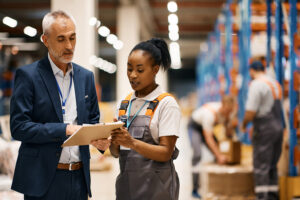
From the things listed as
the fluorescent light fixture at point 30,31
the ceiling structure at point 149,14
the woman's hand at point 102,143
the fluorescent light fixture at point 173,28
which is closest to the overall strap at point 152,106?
the woman's hand at point 102,143

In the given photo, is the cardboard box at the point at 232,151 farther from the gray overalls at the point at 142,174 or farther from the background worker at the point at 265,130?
the gray overalls at the point at 142,174

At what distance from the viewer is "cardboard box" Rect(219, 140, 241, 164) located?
6.05 meters

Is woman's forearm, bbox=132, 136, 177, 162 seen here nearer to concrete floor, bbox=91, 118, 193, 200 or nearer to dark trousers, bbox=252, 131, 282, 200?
dark trousers, bbox=252, 131, 282, 200

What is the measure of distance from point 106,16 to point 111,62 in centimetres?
1791

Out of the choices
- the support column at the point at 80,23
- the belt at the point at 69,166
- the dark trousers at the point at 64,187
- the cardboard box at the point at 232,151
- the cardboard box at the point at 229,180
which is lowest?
the cardboard box at the point at 229,180

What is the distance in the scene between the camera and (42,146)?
7.91ft

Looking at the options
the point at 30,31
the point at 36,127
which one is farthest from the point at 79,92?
the point at 30,31

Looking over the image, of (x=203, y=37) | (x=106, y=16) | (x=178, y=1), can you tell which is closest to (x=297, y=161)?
(x=178, y=1)

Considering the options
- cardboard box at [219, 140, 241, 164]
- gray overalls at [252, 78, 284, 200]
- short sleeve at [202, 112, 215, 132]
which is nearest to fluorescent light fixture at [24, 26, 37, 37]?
short sleeve at [202, 112, 215, 132]

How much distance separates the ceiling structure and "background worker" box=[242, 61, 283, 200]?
911cm

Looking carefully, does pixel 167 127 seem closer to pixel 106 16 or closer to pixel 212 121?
pixel 212 121

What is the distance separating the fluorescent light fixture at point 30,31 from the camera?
746 inches

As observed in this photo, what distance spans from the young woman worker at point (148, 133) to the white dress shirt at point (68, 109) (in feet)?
0.83

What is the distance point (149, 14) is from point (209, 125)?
42.2 ft
